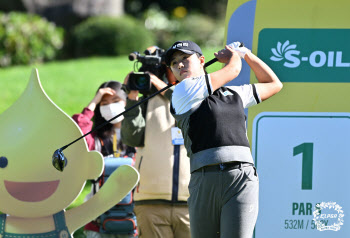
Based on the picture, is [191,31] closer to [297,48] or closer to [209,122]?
[297,48]

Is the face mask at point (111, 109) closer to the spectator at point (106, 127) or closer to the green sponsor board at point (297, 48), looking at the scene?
the spectator at point (106, 127)

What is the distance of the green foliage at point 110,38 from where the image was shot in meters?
18.8

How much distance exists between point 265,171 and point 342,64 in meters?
0.80

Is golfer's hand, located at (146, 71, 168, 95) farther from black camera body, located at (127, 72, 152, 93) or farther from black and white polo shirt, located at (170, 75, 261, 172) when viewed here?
black and white polo shirt, located at (170, 75, 261, 172)

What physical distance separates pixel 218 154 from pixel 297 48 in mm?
982

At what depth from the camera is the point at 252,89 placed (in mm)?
3881

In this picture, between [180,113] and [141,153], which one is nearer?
[180,113]

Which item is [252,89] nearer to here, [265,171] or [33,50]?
[265,171]

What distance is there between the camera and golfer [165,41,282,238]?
363 cm

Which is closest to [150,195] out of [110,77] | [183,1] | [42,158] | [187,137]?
[42,158]

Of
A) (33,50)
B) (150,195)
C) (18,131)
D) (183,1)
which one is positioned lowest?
(150,195)

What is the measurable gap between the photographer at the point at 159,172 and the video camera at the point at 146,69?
0.08m

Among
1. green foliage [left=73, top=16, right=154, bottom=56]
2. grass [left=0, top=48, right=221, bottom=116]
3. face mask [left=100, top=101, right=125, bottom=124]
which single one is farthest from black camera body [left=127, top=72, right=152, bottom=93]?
green foliage [left=73, top=16, right=154, bottom=56]

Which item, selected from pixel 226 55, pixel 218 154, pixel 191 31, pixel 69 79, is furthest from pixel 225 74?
pixel 191 31
